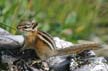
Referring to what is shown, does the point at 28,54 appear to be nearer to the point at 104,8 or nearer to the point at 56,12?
the point at 56,12

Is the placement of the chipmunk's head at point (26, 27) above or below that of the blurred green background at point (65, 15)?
below

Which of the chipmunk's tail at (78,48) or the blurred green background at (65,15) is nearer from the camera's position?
the chipmunk's tail at (78,48)

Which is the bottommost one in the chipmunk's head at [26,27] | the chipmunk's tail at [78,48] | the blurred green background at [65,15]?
the chipmunk's tail at [78,48]

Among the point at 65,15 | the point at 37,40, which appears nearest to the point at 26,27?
the point at 37,40

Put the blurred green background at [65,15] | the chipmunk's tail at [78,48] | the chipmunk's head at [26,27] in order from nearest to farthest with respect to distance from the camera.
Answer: the chipmunk's head at [26,27] → the chipmunk's tail at [78,48] → the blurred green background at [65,15]

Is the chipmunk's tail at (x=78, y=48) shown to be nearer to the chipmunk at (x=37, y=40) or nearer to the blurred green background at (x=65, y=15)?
the chipmunk at (x=37, y=40)

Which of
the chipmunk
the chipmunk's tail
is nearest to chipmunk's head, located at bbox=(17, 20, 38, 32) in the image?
the chipmunk

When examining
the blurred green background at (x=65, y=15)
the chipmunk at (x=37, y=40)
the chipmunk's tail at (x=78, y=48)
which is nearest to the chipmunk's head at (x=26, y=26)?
the chipmunk at (x=37, y=40)

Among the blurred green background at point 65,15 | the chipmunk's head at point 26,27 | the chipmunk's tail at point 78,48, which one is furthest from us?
the blurred green background at point 65,15

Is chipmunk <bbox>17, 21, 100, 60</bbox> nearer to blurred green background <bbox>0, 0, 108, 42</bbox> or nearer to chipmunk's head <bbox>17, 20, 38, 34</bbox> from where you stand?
chipmunk's head <bbox>17, 20, 38, 34</bbox>
